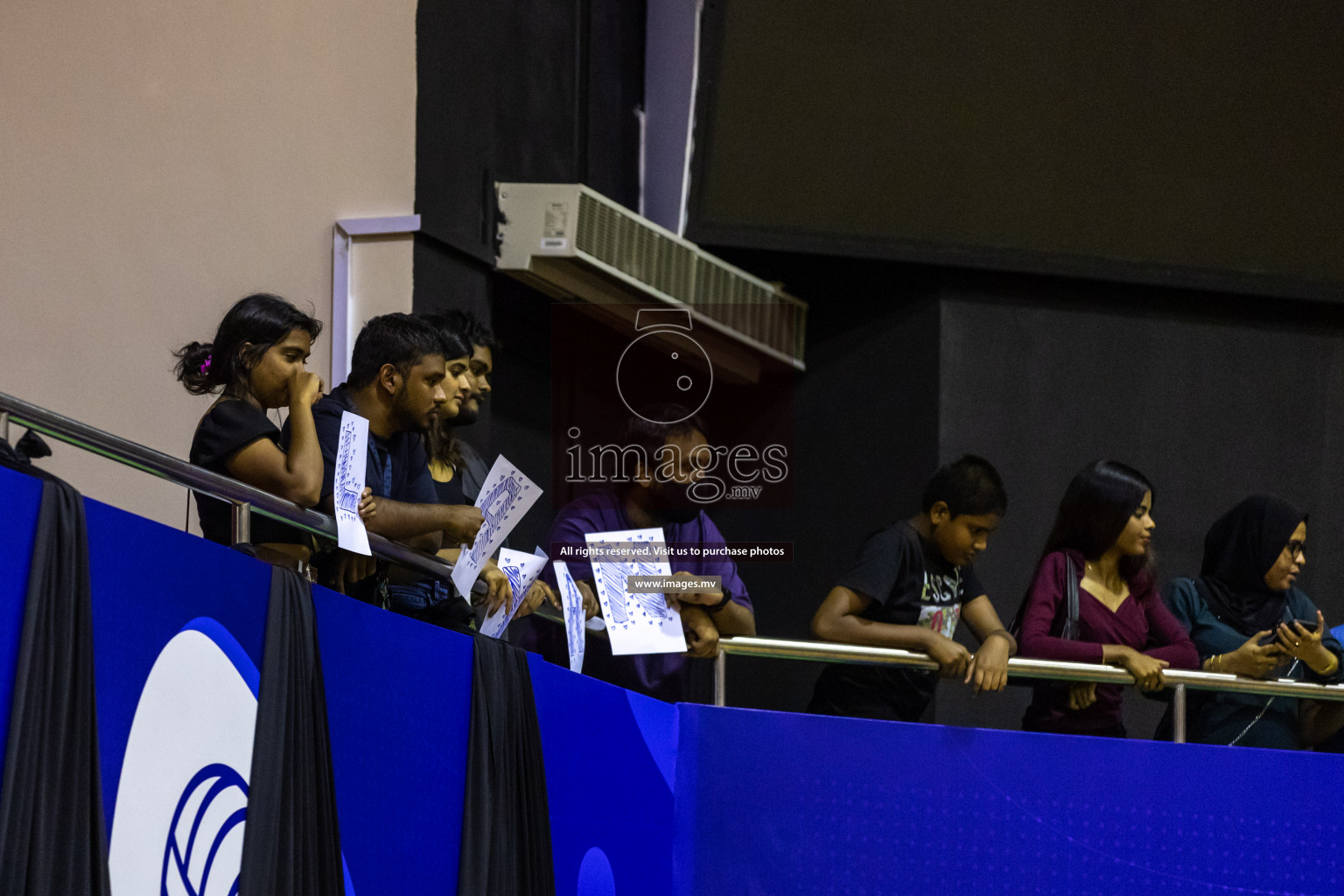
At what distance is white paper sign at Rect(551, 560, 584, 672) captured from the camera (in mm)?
3484

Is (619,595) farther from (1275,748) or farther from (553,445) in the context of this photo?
(553,445)

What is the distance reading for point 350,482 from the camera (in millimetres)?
2732

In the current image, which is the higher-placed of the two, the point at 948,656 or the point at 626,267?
the point at 626,267

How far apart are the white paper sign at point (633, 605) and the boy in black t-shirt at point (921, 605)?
0.38 metres

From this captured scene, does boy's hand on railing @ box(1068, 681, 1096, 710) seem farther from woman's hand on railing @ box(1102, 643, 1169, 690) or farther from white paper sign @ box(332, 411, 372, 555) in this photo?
white paper sign @ box(332, 411, 372, 555)

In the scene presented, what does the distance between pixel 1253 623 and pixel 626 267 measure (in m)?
2.92

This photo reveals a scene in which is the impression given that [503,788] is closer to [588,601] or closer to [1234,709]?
[588,601]

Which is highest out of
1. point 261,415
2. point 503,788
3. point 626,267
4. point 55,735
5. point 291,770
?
point 626,267

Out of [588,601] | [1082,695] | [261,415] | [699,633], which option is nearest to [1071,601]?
[1082,695]

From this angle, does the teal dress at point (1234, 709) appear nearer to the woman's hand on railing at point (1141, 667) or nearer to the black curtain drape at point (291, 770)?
the woman's hand on railing at point (1141, 667)

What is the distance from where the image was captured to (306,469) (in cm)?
Result: 267

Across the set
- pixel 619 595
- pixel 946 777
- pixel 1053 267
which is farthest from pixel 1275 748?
pixel 1053 267

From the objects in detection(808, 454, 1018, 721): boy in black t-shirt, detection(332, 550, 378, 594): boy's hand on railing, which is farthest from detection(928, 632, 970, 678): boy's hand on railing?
detection(332, 550, 378, 594): boy's hand on railing

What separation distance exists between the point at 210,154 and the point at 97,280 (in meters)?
0.57
